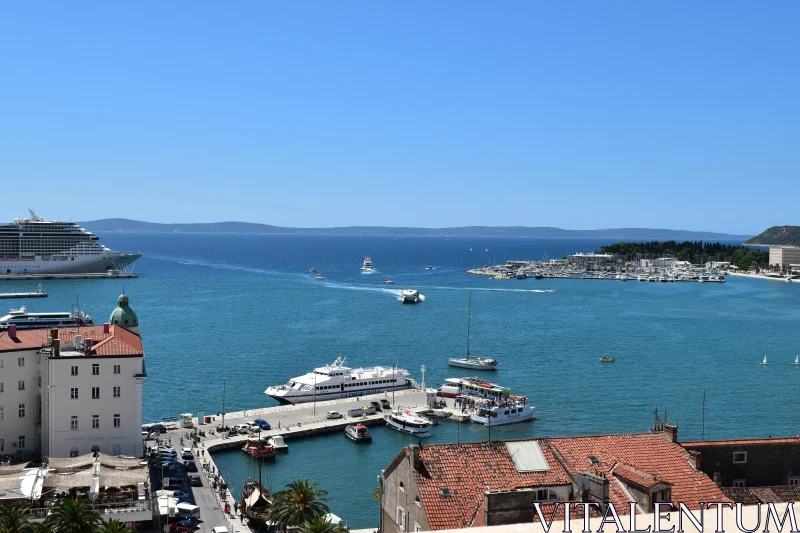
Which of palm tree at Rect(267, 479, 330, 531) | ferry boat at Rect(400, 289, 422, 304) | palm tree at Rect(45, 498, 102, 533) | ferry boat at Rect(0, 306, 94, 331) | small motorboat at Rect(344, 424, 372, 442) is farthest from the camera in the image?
ferry boat at Rect(400, 289, 422, 304)

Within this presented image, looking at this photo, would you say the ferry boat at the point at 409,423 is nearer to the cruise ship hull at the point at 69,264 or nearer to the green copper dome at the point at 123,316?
the green copper dome at the point at 123,316

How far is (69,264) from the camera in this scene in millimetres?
Answer: 184750

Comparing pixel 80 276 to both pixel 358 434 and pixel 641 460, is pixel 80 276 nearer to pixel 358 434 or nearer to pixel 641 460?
pixel 358 434

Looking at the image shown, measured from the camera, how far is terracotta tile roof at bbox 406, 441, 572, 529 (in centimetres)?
2314

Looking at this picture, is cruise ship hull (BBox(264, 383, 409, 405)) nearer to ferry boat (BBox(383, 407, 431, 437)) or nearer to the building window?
ferry boat (BBox(383, 407, 431, 437))

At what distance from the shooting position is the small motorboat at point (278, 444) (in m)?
51.3

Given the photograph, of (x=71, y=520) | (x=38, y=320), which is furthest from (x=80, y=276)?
(x=71, y=520)

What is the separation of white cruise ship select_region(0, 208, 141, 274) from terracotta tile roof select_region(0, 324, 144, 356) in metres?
146

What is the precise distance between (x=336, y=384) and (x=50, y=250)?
439 ft

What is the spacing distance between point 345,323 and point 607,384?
151 feet

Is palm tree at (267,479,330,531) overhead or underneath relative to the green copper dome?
underneath

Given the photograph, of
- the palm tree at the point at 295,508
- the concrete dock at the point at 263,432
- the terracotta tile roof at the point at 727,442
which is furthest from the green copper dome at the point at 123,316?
the terracotta tile roof at the point at 727,442

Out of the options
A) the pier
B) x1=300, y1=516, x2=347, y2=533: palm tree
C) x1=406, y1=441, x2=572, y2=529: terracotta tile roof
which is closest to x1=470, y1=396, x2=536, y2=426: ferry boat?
x1=406, y1=441, x2=572, y2=529: terracotta tile roof

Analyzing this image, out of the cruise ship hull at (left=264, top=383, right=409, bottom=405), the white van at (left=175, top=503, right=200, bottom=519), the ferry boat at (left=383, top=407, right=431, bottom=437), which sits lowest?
the cruise ship hull at (left=264, top=383, right=409, bottom=405)
